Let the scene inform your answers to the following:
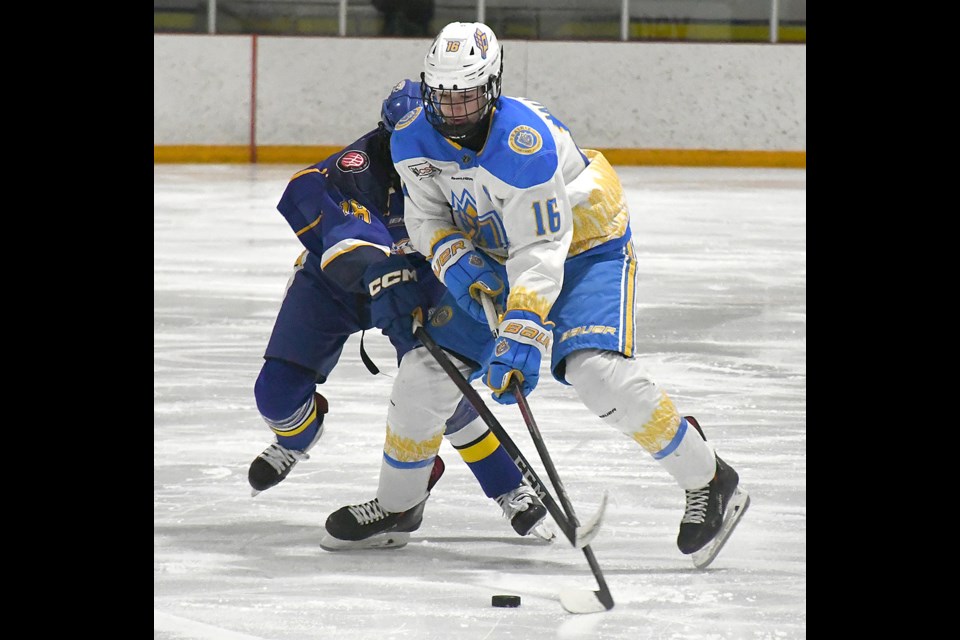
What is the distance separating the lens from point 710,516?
2848mm

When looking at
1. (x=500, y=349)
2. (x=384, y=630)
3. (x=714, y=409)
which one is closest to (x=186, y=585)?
(x=384, y=630)

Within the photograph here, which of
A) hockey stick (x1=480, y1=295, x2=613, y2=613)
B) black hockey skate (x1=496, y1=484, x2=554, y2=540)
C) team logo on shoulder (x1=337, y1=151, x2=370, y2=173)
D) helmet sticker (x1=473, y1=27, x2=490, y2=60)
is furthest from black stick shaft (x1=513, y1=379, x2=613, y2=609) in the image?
team logo on shoulder (x1=337, y1=151, x2=370, y2=173)

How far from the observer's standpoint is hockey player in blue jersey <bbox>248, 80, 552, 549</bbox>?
298 centimetres

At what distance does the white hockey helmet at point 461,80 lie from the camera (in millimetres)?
2725

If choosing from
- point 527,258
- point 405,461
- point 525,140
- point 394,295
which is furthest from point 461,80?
point 405,461

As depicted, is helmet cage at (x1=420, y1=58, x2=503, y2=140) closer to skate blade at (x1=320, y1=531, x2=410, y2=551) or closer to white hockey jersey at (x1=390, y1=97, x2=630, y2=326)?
white hockey jersey at (x1=390, y1=97, x2=630, y2=326)

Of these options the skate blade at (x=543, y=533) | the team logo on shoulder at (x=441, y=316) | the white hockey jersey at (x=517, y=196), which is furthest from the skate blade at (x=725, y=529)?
the team logo on shoulder at (x=441, y=316)

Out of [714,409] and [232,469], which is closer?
[232,469]

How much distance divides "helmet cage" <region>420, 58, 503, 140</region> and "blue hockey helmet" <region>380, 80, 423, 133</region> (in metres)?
0.31

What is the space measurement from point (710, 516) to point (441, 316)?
2.21 feet
